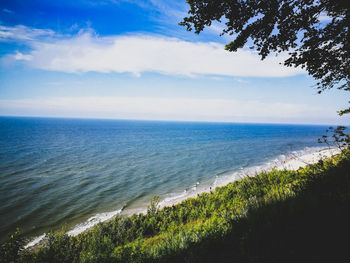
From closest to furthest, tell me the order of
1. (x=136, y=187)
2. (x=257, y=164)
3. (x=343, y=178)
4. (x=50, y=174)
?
1. (x=343, y=178)
2. (x=136, y=187)
3. (x=50, y=174)
4. (x=257, y=164)

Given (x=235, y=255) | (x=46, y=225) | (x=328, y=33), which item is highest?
(x=328, y=33)

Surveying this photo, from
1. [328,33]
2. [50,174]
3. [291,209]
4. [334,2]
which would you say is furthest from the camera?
[50,174]

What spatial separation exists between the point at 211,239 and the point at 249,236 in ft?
3.71

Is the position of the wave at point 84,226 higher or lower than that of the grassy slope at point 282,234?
lower

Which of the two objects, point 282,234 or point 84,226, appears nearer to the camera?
point 282,234

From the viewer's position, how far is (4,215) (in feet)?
43.4

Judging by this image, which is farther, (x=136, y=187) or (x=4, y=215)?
(x=136, y=187)

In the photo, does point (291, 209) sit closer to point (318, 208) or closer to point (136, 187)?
point (318, 208)

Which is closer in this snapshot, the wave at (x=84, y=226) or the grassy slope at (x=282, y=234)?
the grassy slope at (x=282, y=234)

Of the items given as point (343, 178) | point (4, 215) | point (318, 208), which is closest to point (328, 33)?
point (343, 178)

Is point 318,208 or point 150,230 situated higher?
point 318,208

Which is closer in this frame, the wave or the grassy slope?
the grassy slope

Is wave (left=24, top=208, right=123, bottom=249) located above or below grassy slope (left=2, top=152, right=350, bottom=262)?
below

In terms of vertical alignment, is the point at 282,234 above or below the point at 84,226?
above
